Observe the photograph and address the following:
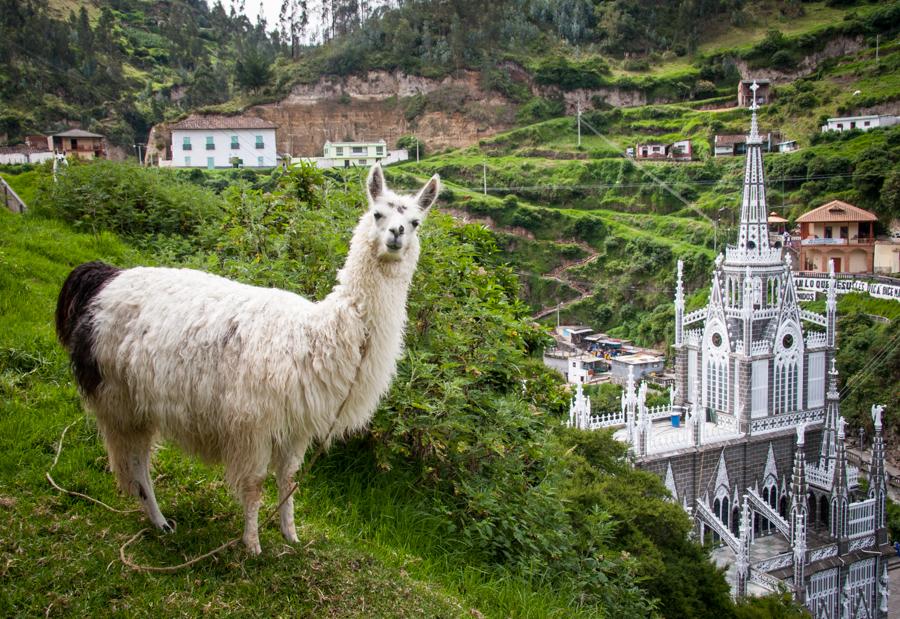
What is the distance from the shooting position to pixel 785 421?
2150cm

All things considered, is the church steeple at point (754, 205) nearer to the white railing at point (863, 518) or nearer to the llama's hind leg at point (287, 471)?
the white railing at point (863, 518)

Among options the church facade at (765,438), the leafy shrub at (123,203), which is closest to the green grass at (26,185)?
the leafy shrub at (123,203)

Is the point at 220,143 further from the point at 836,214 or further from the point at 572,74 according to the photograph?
the point at 836,214

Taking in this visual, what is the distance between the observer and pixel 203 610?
9.85 ft

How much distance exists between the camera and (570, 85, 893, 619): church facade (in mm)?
18438

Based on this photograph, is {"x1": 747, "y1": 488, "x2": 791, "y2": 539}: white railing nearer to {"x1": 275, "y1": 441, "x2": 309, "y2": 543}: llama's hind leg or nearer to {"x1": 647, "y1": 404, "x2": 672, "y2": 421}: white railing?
{"x1": 647, "y1": 404, "x2": 672, "y2": 421}: white railing

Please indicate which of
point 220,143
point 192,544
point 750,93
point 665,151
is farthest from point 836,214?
point 192,544

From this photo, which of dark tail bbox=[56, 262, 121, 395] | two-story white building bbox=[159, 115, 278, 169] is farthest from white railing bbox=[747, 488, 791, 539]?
two-story white building bbox=[159, 115, 278, 169]

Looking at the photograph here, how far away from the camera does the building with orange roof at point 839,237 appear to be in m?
35.4

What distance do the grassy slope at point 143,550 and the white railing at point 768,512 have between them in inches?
709

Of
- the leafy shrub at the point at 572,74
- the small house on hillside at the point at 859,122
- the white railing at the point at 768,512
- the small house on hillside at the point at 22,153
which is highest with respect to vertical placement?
the leafy shrub at the point at 572,74

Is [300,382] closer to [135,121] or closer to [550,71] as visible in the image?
[135,121]

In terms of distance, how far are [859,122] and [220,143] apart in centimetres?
3685

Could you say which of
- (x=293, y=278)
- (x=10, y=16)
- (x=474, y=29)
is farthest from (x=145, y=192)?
(x=474, y=29)
